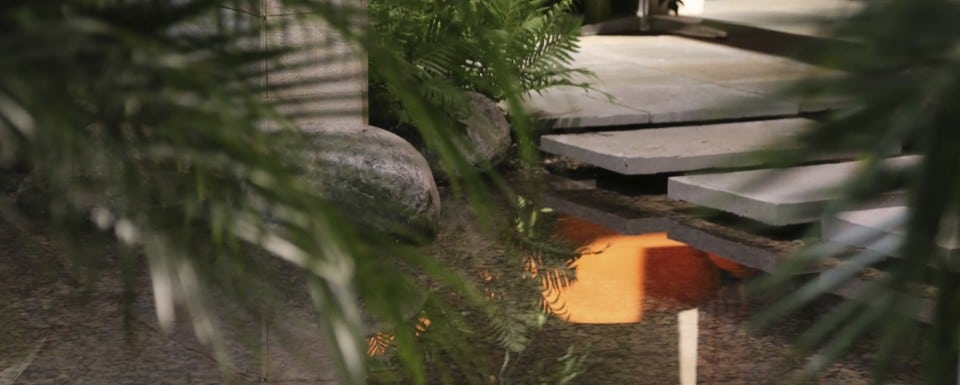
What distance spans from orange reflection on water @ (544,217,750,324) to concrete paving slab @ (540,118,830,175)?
0.44 meters

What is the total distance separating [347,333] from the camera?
380 mm

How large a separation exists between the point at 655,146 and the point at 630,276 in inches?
47.0

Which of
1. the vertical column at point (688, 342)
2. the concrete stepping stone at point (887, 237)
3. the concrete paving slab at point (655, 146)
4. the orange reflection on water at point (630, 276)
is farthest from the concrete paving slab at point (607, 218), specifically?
the concrete stepping stone at point (887, 237)

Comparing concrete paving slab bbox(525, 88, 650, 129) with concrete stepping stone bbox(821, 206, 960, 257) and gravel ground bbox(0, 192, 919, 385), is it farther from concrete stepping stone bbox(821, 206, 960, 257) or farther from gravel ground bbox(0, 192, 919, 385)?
concrete stepping stone bbox(821, 206, 960, 257)

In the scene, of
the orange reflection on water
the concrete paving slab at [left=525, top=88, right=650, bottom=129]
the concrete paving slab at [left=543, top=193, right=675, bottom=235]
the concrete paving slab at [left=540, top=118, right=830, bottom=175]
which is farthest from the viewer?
the concrete paving slab at [left=525, top=88, right=650, bottom=129]

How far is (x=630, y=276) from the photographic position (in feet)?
13.0

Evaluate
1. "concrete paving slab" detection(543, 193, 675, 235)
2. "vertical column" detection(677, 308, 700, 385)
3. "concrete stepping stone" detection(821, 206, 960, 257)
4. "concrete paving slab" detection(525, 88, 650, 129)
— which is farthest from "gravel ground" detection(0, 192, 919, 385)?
"concrete stepping stone" detection(821, 206, 960, 257)

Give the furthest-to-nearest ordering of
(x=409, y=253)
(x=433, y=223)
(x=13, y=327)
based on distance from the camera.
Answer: (x=433, y=223) → (x=13, y=327) → (x=409, y=253)

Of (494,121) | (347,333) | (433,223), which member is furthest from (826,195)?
(494,121)

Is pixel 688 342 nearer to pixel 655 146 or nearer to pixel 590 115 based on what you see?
pixel 655 146

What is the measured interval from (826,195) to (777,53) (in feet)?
0.14

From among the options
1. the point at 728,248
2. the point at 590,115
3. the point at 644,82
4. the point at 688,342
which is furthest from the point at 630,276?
the point at 644,82

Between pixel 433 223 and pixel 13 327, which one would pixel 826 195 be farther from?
pixel 433 223

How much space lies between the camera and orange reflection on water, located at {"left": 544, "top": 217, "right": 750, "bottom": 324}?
3639mm
